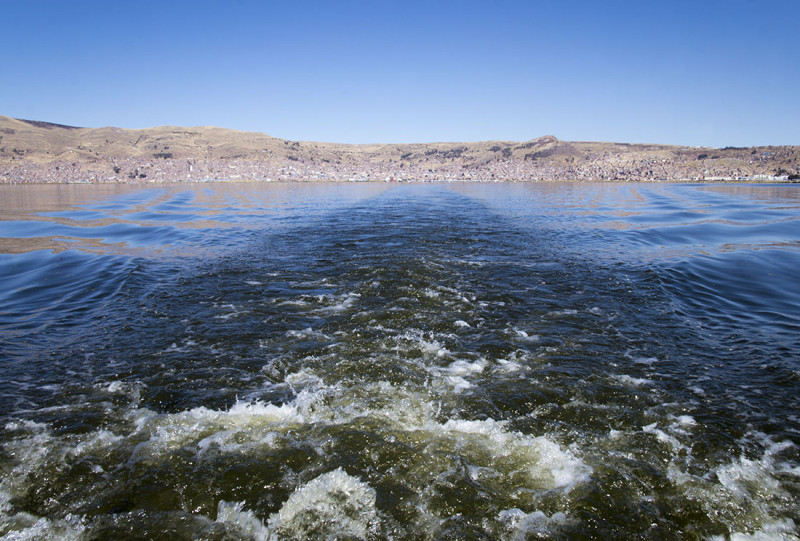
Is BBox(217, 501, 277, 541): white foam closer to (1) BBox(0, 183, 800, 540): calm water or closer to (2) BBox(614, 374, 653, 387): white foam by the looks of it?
(1) BBox(0, 183, 800, 540): calm water

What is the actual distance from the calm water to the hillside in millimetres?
83720

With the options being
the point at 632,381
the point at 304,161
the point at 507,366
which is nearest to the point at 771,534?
the point at 632,381

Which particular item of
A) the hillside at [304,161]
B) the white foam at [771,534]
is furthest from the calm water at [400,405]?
the hillside at [304,161]

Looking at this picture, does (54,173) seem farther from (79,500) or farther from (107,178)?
(79,500)

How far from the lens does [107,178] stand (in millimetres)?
72875

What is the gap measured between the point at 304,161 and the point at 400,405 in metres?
115

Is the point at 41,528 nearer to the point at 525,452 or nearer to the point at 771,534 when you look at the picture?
the point at 525,452

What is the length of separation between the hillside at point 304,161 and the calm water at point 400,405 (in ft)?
275

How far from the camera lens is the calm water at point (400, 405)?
221 cm

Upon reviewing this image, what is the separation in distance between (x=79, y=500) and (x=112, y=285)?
6.08 m

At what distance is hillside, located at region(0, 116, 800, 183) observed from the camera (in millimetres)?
76375

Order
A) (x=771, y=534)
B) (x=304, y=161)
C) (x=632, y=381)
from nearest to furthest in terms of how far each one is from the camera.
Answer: (x=771, y=534) → (x=632, y=381) → (x=304, y=161)

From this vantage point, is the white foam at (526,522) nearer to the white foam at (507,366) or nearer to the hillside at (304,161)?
the white foam at (507,366)

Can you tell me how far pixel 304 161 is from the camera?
359 ft
